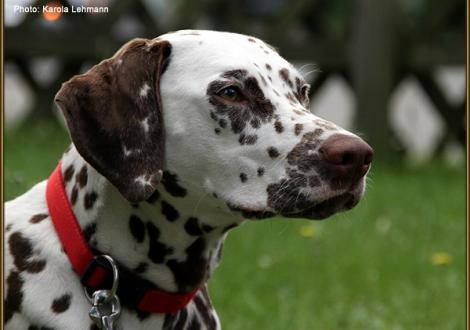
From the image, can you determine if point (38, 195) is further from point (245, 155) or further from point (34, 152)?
point (34, 152)

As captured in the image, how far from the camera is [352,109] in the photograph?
1077cm

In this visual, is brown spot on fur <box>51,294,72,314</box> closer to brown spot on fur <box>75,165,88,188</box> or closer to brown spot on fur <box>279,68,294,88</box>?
brown spot on fur <box>75,165,88,188</box>

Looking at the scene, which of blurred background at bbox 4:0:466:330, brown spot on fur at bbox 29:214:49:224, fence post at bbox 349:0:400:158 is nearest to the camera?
brown spot on fur at bbox 29:214:49:224

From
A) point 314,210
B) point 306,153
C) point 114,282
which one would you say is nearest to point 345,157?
point 306,153

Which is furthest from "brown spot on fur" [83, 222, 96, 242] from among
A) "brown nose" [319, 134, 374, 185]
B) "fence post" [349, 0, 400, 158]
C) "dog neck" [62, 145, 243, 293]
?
"fence post" [349, 0, 400, 158]

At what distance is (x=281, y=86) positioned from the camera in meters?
3.40

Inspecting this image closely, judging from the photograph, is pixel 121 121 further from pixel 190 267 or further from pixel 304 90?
pixel 304 90

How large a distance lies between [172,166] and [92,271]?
1.40 ft

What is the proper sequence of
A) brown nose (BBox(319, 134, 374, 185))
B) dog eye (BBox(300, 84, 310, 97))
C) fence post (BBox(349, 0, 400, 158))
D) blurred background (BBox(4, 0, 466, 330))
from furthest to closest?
fence post (BBox(349, 0, 400, 158)), blurred background (BBox(4, 0, 466, 330)), dog eye (BBox(300, 84, 310, 97)), brown nose (BBox(319, 134, 374, 185))

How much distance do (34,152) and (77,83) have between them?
581 cm

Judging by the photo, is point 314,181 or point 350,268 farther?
point 350,268

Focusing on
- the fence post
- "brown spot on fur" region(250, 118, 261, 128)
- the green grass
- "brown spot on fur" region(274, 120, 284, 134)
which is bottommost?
the fence post

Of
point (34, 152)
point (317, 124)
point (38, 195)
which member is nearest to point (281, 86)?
point (317, 124)

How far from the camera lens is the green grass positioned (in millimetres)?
5227
